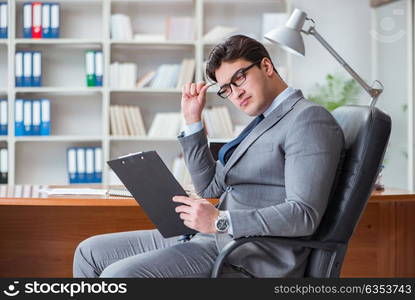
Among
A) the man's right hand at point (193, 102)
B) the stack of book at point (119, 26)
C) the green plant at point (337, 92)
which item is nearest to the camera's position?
the man's right hand at point (193, 102)

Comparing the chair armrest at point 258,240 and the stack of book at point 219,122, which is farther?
the stack of book at point 219,122

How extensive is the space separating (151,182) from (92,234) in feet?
3.49

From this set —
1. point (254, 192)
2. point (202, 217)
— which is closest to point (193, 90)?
point (254, 192)

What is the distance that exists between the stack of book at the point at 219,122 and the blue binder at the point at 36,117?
49.9 inches

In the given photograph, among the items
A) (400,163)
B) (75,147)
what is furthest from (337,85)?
(75,147)

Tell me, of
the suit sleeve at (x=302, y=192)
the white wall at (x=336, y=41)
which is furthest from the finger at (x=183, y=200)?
the white wall at (x=336, y=41)

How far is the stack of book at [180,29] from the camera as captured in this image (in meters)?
5.20

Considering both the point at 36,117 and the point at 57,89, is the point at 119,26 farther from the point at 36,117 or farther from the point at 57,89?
the point at 36,117

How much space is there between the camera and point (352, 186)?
1732mm

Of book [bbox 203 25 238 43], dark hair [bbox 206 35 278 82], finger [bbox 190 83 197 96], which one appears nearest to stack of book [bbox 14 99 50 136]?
book [bbox 203 25 238 43]

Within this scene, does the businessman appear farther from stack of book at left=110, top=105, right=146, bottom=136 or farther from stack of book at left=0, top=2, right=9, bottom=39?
stack of book at left=0, top=2, right=9, bottom=39

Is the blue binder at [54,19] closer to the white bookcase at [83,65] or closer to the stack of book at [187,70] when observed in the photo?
the white bookcase at [83,65]

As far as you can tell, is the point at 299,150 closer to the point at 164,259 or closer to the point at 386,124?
the point at 386,124

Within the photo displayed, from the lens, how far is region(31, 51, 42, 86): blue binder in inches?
200
